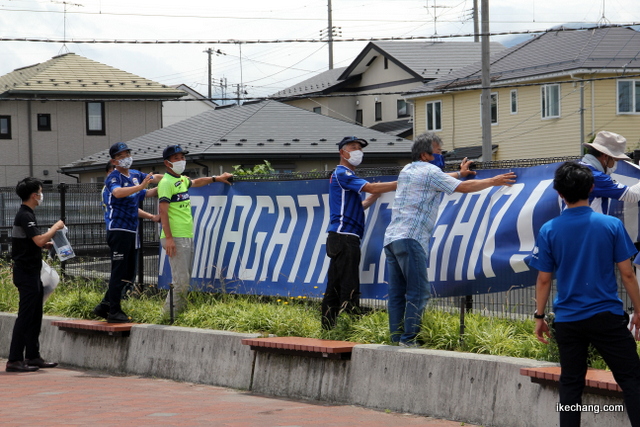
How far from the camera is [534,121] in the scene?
43.2 metres

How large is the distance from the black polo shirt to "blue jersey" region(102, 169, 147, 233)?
83 centimetres

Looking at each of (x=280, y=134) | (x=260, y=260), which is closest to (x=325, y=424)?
(x=260, y=260)

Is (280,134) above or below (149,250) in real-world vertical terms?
above

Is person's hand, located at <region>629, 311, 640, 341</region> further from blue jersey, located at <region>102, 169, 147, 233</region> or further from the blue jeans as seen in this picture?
blue jersey, located at <region>102, 169, 147, 233</region>

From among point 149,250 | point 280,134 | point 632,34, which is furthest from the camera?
point 632,34

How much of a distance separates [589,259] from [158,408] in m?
4.00

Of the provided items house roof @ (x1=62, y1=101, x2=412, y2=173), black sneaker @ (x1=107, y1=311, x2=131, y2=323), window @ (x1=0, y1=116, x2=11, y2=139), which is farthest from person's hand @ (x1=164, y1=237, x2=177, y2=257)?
window @ (x1=0, y1=116, x2=11, y2=139)

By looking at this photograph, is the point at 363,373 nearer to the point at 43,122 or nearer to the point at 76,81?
the point at 43,122

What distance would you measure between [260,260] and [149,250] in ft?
6.82

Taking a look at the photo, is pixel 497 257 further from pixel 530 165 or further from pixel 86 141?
pixel 86 141

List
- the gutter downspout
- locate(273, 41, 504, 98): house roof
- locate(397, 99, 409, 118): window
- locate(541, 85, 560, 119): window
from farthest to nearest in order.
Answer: locate(397, 99, 409, 118): window
locate(273, 41, 504, 98): house roof
the gutter downspout
locate(541, 85, 560, 119): window

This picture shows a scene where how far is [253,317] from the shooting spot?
9.25 metres

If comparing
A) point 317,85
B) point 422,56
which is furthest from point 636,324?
point 317,85

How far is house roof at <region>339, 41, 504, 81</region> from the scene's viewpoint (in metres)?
55.8
